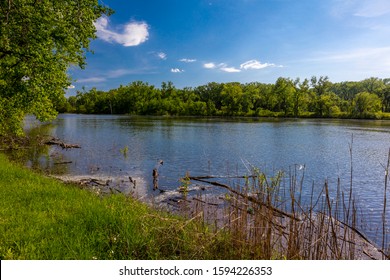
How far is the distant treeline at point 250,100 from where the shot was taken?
122 m

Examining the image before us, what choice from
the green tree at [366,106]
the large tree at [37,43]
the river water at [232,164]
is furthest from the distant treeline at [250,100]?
the large tree at [37,43]

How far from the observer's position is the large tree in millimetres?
13250

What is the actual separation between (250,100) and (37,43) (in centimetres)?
13957

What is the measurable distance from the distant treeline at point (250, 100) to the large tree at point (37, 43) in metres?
123

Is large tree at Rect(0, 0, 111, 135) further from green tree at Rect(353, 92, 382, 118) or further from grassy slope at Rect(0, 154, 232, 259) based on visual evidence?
green tree at Rect(353, 92, 382, 118)

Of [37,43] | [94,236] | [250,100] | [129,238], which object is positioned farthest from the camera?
[250,100]

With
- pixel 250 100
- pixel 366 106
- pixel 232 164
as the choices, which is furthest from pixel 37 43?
pixel 250 100

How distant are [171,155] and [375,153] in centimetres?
2251

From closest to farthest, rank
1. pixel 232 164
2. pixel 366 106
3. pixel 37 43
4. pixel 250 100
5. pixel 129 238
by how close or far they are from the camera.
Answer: pixel 129 238, pixel 37 43, pixel 232 164, pixel 366 106, pixel 250 100

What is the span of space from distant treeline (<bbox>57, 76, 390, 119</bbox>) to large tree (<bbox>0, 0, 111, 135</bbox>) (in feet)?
402

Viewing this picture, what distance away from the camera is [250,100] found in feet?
482

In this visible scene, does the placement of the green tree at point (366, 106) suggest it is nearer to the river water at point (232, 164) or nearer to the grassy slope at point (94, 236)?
the river water at point (232, 164)

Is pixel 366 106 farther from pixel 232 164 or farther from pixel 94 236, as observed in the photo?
pixel 94 236

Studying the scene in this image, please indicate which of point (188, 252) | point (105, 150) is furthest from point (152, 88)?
point (188, 252)
